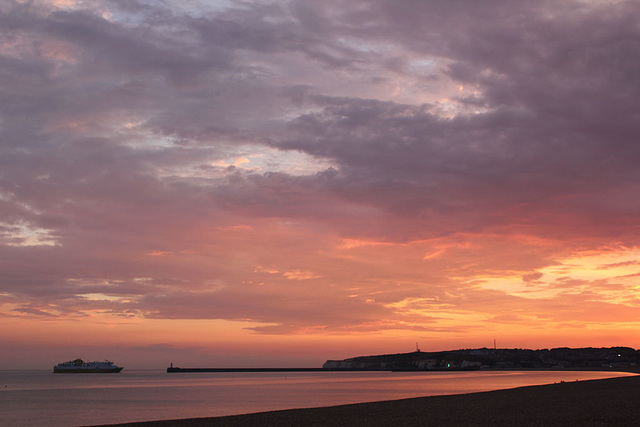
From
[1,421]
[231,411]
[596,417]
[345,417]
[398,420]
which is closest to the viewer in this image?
[596,417]

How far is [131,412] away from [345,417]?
1375 inches

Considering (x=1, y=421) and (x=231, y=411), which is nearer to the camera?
(x=1, y=421)

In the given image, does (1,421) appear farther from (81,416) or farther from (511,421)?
(511,421)

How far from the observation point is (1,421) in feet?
182

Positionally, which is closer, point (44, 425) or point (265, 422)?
point (265, 422)

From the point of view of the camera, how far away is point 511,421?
105ft

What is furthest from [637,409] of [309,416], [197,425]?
[197,425]

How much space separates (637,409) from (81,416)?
49500 mm

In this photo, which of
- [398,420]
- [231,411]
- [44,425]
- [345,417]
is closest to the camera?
[398,420]

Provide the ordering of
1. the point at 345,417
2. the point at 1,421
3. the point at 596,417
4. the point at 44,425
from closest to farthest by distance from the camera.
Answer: the point at 596,417
the point at 345,417
the point at 44,425
the point at 1,421

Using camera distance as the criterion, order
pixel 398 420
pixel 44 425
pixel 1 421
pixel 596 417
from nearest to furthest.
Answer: pixel 596 417
pixel 398 420
pixel 44 425
pixel 1 421

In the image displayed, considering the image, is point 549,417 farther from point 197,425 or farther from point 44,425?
point 44,425

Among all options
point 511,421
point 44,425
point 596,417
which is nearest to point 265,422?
point 511,421

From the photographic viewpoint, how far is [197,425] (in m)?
34.0
